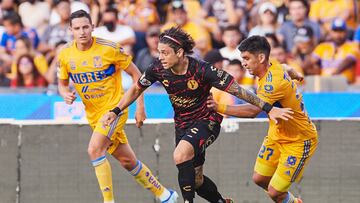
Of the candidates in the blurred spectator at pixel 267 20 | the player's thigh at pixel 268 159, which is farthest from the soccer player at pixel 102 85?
the blurred spectator at pixel 267 20

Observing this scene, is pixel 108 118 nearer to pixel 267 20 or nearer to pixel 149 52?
pixel 149 52

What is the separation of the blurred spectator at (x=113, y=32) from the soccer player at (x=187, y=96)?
5.91 meters

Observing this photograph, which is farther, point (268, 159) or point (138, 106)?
point (138, 106)

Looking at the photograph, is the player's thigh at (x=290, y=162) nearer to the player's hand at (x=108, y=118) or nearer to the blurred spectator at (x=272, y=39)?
the player's hand at (x=108, y=118)

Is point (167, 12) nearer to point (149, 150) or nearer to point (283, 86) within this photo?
point (149, 150)

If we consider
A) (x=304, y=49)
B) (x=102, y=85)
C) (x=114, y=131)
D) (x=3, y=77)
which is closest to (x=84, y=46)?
(x=102, y=85)

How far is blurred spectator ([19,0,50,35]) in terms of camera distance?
19.1 meters

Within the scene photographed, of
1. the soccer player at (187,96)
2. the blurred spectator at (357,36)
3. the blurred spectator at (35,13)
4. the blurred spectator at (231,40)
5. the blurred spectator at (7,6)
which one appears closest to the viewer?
the soccer player at (187,96)

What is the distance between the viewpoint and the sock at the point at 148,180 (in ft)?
40.9

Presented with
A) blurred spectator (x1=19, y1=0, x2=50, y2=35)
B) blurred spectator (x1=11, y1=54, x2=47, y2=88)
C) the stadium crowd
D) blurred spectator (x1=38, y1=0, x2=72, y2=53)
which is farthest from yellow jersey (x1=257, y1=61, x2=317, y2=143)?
blurred spectator (x1=19, y1=0, x2=50, y2=35)

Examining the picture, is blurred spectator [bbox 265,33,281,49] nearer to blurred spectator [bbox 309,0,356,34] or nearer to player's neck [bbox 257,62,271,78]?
blurred spectator [bbox 309,0,356,34]

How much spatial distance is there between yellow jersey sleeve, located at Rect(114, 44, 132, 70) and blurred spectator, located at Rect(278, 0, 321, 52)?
580cm

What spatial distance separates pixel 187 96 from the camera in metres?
11.4

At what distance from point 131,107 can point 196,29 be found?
165 inches
